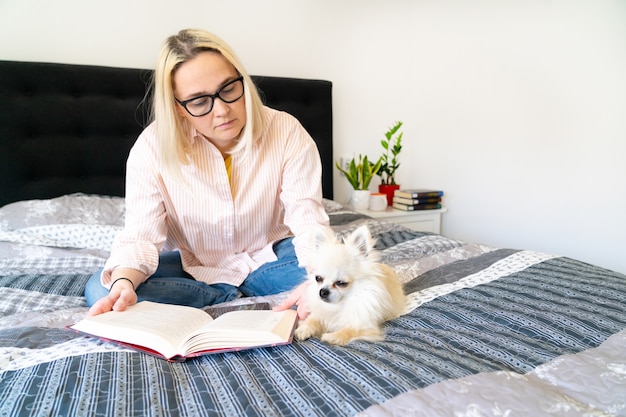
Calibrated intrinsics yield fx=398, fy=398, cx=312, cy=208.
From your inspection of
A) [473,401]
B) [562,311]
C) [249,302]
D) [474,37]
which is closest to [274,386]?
[473,401]

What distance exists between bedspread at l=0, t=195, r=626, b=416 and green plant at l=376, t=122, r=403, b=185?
1820 millimetres

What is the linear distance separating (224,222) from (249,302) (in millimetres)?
301

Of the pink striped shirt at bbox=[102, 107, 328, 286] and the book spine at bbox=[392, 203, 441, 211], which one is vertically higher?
the pink striped shirt at bbox=[102, 107, 328, 286]

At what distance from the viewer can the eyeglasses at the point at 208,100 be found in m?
1.26

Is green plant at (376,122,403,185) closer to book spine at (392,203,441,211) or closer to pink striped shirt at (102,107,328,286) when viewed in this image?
book spine at (392,203,441,211)

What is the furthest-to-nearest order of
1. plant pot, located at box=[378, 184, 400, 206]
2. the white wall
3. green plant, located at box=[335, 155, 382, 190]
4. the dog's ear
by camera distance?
plant pot, located at box=[378, 184, 400, 206] → green plant, located at box=[335, 155, 382, 190] → the white wall → the dog's ear

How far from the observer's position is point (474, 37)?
2836 mm

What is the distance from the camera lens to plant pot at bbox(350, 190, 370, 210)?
9.64 feet

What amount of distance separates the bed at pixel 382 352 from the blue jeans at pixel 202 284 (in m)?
0.06

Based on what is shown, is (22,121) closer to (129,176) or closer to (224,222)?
(129,176)

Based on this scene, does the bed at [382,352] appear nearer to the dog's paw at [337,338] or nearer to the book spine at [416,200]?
the dog's paw at [337,338]

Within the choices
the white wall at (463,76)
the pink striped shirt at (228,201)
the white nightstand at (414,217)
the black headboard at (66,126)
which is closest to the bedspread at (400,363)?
the pink striped shirt at (228,201)

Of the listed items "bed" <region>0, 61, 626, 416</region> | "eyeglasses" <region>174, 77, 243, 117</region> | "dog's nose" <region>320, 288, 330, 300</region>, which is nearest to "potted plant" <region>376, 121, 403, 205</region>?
"bed" <region>0, 61, 626, 416</region>

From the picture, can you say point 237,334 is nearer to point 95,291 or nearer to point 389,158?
point 95,291
